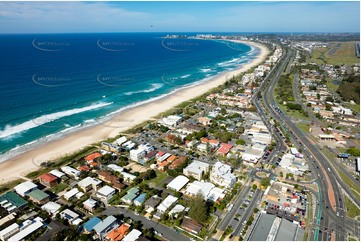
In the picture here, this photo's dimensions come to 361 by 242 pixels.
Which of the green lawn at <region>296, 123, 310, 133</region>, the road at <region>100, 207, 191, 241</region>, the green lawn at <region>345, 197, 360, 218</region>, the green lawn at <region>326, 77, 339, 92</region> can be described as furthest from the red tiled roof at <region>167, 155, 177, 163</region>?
the green lawn at <region>326, 77, 339, 92</region>

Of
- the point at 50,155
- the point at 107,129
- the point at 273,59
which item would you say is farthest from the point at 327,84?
the point at 50,155

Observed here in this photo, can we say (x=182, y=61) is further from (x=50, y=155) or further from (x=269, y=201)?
(x=269, y=201)

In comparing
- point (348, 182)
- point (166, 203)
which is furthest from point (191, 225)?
point (348, 182)

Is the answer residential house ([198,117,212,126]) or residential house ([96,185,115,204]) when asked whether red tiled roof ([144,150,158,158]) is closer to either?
residential house ([96,185,115,204])

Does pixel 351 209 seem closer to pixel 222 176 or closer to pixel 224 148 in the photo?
pixel 222 176

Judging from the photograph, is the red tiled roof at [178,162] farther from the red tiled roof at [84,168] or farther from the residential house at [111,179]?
the red tiled roof at [84,168]

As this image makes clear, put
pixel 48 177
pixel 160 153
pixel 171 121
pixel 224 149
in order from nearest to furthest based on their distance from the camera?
pixel 48 177
pixel 160 153
pixel 224 149
pixel 171 121
